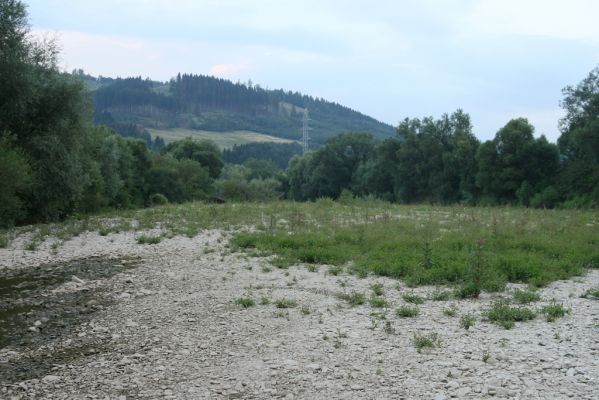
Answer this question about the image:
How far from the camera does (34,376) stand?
7094 millimetres

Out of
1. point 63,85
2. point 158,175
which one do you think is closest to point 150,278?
point 63,85

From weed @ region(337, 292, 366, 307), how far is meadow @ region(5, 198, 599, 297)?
158 centimetres

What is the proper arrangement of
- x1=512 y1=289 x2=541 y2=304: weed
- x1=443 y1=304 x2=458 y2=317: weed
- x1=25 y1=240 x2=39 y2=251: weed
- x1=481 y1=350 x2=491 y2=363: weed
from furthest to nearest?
1. x1=25 y1=240 x2=39 y2=251: weed
2. x1=512 y1=289 x2=541 y2=304: weed
3. x1=443 y1=304 x2=458 y2=317: weed
4. x1=481 y1=350 x2=491 y2=363: weed

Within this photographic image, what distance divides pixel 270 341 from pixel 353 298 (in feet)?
7.70

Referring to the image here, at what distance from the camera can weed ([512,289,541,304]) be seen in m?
9.34

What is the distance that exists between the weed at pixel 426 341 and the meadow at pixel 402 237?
2.58m

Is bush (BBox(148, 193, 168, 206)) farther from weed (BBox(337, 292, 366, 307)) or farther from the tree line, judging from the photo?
weed (BBox(337, 292, 366, 307))

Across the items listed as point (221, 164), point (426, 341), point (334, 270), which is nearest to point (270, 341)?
point (426, 341)

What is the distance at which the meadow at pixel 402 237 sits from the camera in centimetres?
1141

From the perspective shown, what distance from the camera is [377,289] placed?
1035 centimetres

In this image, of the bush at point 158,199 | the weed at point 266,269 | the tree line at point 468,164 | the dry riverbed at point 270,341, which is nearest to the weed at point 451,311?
the dry riverbed at point 270,341

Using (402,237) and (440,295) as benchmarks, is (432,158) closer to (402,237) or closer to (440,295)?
(402,237)

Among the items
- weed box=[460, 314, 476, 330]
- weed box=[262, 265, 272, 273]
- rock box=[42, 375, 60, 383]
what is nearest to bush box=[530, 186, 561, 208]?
weed box=[262, 265, 272, 273]

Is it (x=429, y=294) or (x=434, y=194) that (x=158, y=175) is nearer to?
(x=434, y=194)
